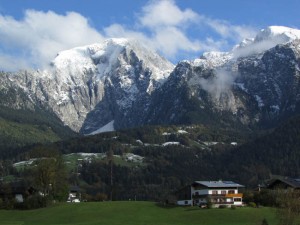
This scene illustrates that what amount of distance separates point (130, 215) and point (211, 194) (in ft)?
121

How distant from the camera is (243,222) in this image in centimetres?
11988

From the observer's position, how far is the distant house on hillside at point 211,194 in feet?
534

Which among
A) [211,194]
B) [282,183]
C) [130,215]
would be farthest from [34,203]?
[282,183]

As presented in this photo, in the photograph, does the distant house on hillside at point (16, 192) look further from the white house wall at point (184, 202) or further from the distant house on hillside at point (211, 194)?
the distant house on hillside at point (211, 194)

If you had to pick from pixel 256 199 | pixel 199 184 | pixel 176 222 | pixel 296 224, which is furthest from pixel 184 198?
pixel 296 224

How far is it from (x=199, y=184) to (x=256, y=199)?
17.8 meters

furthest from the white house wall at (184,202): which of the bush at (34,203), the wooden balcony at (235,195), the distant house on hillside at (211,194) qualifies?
the bush at (34,203)

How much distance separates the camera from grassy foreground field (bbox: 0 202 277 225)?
122m

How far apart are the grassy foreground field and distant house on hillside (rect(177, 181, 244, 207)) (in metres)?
→ 18.8

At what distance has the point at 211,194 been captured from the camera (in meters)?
164

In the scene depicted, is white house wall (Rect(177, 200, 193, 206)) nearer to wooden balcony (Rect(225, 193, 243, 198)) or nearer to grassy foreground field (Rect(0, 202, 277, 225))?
wooden balcony (Rect(225, 193, 243, 198))

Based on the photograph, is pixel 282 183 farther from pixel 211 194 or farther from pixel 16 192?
pixel 16 192

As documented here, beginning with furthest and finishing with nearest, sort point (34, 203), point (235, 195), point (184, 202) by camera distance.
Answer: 1. point (184, 202)
2. point (235, 195)
3. point (34, 203)

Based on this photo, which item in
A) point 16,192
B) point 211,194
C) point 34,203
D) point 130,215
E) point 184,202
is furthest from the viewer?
point 16,192
